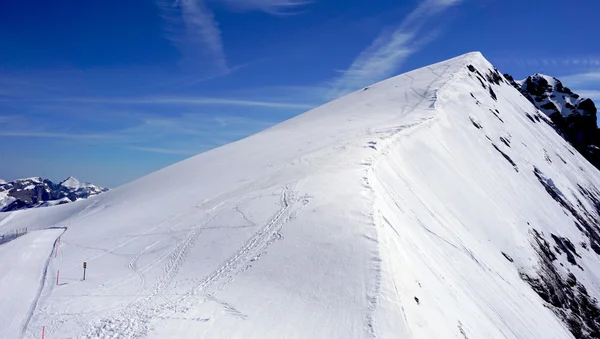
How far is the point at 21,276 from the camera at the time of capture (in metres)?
17.3

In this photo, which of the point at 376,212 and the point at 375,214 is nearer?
the point at 375,214

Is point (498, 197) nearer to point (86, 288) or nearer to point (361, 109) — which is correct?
point (361, 109)

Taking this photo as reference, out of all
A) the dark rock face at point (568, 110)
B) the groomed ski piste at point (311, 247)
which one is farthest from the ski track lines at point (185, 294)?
the dark rock face at point (568, 110)

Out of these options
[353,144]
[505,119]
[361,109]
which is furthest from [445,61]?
[353,144]

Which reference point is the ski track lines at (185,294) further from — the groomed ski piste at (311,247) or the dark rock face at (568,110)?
the dark rock face at (568,110)

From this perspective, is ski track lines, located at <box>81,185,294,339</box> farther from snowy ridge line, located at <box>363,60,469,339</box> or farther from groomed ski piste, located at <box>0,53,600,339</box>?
snowy ridge line, located at <box>363,60,469,339</box>

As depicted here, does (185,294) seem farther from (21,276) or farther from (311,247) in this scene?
(21,276)

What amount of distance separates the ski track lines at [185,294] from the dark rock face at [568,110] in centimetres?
Answer: 9045

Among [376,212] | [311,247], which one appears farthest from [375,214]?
[311,247]

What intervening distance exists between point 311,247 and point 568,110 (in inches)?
4051

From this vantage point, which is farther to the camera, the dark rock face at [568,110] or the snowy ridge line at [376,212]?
the dark rock face at [568,110]

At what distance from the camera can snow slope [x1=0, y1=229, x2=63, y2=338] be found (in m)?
12.6

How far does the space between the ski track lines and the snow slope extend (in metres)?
3.28

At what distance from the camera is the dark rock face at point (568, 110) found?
8579 centimetres
